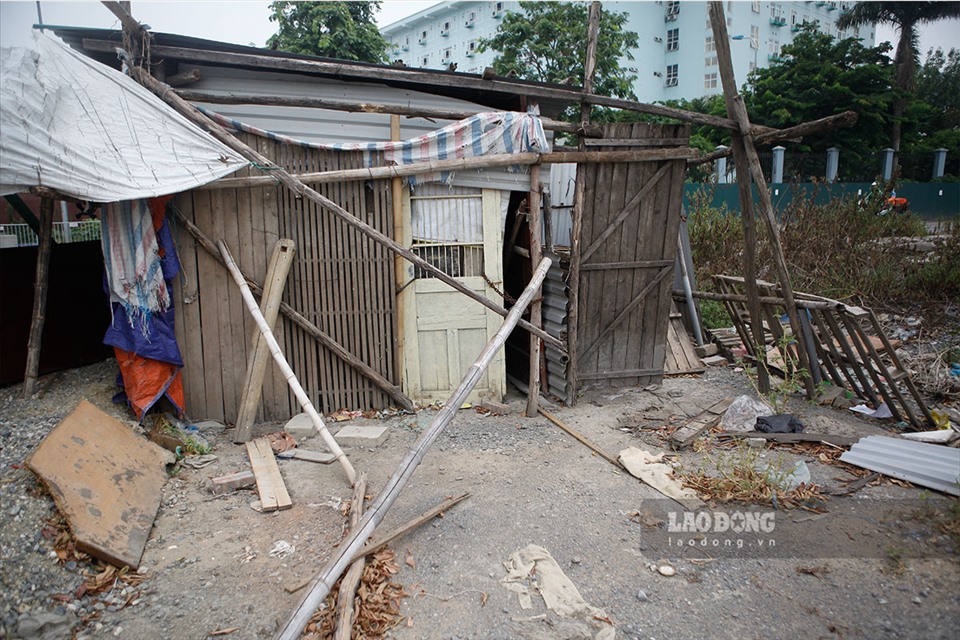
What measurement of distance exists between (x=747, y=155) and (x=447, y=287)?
3.27m

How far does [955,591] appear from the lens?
308 cm

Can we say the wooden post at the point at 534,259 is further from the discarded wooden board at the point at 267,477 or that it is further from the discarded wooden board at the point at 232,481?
the discarded wooden board at the point at 232,481

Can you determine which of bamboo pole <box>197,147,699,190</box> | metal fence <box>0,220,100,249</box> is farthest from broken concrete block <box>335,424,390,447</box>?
metal fence <box>0,220,100,249</box>

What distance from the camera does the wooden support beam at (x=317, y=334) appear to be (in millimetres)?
5336

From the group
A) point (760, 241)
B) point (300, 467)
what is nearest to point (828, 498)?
point (300, 467)

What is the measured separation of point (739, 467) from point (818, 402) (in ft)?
7.36

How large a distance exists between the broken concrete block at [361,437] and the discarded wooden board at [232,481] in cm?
93

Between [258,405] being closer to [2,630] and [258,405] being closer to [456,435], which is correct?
[456,435]

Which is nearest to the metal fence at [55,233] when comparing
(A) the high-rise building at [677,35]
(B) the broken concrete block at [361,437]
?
(B) the broken concrete block at [361,437]

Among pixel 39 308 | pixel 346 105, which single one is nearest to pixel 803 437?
pixel 346 105

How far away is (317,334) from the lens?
Result: 568 centimetres

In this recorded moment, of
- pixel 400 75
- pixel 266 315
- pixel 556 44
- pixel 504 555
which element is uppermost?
pixel 556 44

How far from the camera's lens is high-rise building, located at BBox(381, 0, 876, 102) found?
3319 cm

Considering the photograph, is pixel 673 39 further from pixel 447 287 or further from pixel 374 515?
pixel 374 515
